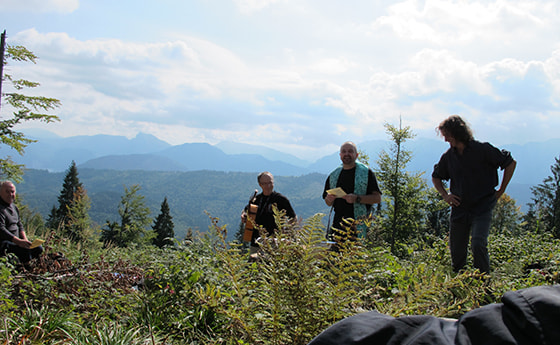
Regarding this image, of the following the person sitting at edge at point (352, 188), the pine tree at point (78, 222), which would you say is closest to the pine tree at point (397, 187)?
the pine tree at point (78, 222)

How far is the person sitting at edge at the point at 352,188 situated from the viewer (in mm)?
→ 5066

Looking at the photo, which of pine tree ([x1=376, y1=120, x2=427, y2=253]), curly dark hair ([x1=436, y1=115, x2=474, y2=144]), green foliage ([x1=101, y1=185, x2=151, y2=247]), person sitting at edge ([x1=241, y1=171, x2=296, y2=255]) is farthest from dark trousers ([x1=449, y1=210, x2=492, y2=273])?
green foliage ([x1=101, y1=185, x2=151, y2=247])

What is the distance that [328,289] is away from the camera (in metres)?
2.01

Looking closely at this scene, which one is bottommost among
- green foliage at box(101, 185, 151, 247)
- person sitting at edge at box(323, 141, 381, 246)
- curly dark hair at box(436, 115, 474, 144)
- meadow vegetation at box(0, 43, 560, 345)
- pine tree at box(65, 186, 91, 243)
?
green foliage at box(101, 185, 151, 247)

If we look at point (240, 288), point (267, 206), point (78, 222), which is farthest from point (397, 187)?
point (240, 288)

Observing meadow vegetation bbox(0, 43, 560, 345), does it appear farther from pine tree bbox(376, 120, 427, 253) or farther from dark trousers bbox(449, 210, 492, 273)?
pine tree bbox(376, 120, 427, 253)

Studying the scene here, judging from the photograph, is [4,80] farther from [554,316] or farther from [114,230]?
[554,316]

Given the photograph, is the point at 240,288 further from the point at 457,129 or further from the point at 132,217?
the point at 132,217

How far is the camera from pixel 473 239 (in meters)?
4.25

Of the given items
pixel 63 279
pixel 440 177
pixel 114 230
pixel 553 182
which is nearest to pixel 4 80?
pixel 114 230

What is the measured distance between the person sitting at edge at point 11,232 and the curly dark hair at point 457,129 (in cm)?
547

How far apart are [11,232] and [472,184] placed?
20.2 feet

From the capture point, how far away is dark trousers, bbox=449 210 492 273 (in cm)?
419

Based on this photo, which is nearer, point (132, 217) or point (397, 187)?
point (397, 187)
